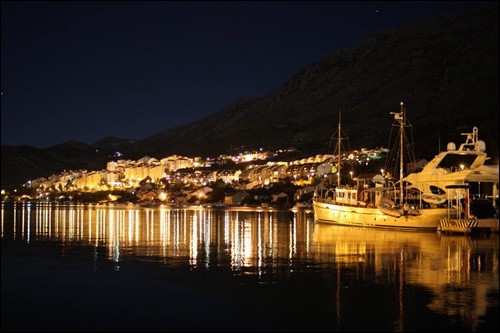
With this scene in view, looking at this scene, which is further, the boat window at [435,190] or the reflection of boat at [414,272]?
the boat window at [435,190]

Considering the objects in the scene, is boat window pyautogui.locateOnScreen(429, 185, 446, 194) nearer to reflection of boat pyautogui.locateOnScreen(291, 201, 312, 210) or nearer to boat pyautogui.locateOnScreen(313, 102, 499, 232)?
boat pyautogui.locateOnScreen(313, 102, 499, 232)

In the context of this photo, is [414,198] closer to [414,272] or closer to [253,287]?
[414,272]

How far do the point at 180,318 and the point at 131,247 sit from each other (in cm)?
1945

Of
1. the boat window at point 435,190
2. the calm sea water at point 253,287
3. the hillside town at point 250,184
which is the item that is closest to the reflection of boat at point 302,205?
the hillside town at point 250,184

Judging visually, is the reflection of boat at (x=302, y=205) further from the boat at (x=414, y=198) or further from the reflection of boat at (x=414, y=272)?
the reflection of boat at (x=414, y=272)

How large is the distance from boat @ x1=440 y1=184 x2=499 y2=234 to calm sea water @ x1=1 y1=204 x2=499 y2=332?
4.79 m

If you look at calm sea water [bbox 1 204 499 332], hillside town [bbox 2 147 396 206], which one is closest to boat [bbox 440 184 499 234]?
calm sea water [bbox 1 204 499 332]

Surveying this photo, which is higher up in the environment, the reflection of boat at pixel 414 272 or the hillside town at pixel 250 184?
the hillside town at pixel 250 184

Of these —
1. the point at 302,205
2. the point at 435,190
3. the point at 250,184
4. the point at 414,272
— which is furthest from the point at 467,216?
the point at 250,184

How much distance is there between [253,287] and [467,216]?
85.5 feet

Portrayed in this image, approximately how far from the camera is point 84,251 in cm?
3294

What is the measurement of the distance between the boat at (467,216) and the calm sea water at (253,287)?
15.7 ft

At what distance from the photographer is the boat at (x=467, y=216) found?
1582 inches

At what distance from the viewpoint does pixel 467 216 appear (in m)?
42.2
